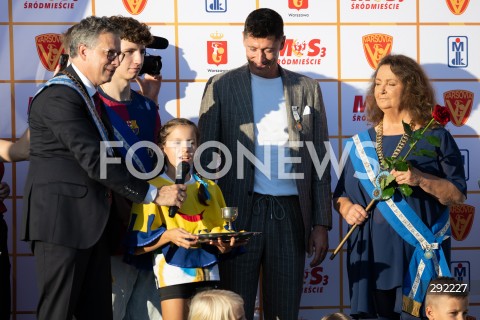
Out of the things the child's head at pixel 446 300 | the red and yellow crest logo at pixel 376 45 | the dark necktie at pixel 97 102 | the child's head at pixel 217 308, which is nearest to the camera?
the child's head at pixel 217 308

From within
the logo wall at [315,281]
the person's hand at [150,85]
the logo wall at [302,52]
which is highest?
the logo wall at [302,52]

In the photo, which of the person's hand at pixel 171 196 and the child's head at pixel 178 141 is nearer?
the person's hand at pixel 171 196

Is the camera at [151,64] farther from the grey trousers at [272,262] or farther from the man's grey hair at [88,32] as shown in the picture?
the man's grey hair at [88,32]

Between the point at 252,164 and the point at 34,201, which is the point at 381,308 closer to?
the point at 252,164

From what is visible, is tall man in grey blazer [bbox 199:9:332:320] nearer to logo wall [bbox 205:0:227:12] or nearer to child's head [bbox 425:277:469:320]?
logo wall [bbox 205:0:227:12]

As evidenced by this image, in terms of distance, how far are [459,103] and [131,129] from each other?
2352 millimetres

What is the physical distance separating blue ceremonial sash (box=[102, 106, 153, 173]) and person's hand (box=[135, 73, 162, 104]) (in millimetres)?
840

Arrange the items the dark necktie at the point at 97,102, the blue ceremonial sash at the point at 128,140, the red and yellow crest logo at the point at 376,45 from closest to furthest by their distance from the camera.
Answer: the dark necktie at the point at 97,102 → the blue ceremonial sash at the point at 128,140 → the red and yellow crest logo at the point at 376,45

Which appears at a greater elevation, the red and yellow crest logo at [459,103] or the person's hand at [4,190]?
the red and yellow crest logo at [459,103]

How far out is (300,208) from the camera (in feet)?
18.4

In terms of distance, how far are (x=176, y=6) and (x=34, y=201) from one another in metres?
2.14

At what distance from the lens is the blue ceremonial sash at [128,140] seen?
Answer: 17.1 feet

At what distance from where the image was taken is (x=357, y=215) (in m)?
5.30

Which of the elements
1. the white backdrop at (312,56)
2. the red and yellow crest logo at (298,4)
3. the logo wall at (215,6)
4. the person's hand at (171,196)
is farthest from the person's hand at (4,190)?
the red and yellow crest logo at (298,4)
